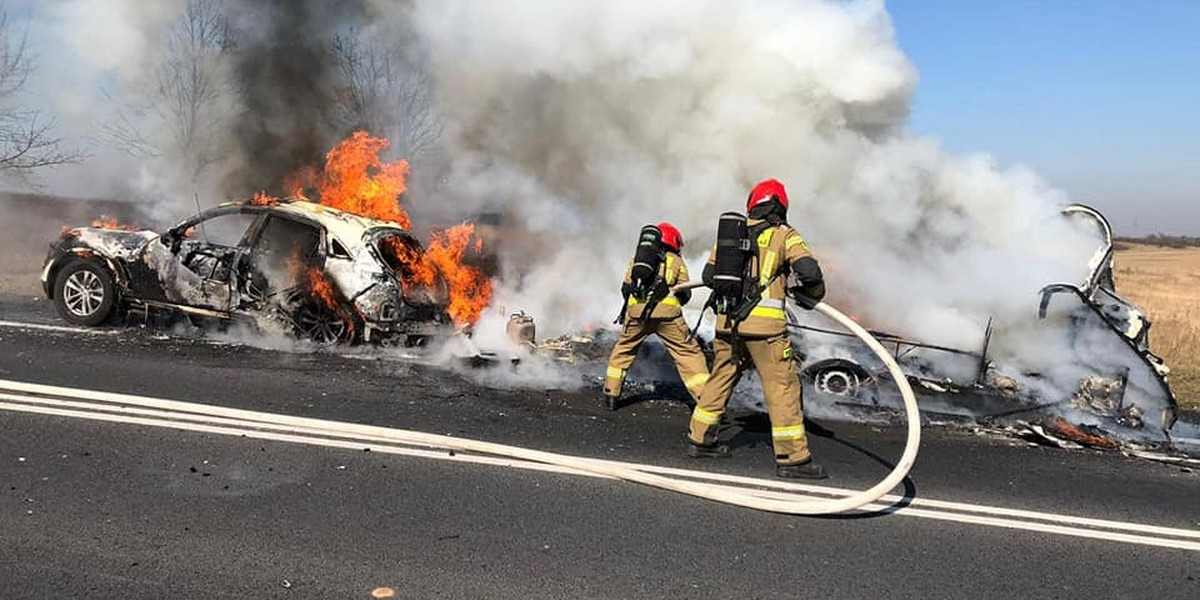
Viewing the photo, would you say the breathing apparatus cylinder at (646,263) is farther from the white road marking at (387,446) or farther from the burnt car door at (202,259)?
the burnt car door at (202,259)

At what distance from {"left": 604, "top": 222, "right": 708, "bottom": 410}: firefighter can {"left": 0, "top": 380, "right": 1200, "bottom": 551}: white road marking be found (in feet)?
5.44

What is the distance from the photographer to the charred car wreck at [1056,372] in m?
6.66

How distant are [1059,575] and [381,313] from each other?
620 centimetres

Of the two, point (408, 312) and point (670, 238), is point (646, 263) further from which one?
point (408, 312)

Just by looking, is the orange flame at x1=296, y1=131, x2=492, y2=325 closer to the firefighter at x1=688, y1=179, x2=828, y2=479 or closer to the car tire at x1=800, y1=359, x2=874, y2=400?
the car tire at x1=800, y1=359, x2=874, y2=400

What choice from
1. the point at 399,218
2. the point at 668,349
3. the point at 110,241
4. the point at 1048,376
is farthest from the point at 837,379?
the point at 110,241

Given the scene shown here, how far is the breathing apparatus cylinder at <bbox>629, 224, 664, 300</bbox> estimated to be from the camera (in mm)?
6383

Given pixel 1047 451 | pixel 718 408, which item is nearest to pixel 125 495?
pixel 718 408

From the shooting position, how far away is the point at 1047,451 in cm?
608

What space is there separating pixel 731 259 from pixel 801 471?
4.57 ft


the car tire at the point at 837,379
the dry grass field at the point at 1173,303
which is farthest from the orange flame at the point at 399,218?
the dry grass field at the point at 1173,303

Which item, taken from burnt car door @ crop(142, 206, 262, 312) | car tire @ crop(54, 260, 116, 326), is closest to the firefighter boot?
burnt car door @ crop(142, 206, 262, 312)

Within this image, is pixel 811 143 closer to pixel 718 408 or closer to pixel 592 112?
pixel 592 112

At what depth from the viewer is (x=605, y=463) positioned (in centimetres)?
490
